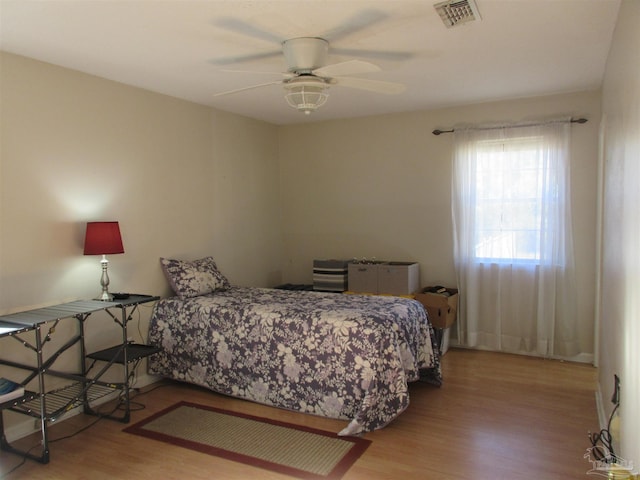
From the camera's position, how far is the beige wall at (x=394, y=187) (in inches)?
173

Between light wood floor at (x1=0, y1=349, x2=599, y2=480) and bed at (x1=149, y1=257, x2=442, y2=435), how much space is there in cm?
16

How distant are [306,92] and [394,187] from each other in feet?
8.33

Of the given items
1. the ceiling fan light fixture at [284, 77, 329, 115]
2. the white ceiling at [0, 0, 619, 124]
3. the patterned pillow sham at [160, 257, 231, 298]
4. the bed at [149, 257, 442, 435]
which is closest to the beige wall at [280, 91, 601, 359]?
the white ceiling at [0, 0, 619, 124]

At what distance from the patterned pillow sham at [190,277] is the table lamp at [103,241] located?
684mm

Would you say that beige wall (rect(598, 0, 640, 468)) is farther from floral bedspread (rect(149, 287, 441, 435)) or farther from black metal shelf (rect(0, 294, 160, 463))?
black metal shelf (rect(0, 294, 160, 463))

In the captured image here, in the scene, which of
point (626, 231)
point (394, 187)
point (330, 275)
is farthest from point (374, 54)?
point (330, 275)

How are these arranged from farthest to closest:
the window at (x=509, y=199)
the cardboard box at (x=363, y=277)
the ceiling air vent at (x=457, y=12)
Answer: the cardboard box at (x=363, y=277), the window at (x=509, y=199), the ceiling air vent at (x=457, y=12)

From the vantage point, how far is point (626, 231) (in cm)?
201

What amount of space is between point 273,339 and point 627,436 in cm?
221

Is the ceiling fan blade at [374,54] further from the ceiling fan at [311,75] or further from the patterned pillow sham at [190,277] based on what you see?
the patterned pillow sham at [190,277]

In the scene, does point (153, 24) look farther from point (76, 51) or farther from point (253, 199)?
point (253, 199)

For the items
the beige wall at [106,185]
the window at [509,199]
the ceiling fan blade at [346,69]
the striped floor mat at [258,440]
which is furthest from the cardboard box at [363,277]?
the ceiling fan blade at [346,69]

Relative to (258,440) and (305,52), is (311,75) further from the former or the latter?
(258,440)

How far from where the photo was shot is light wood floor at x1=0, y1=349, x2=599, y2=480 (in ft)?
8.68
